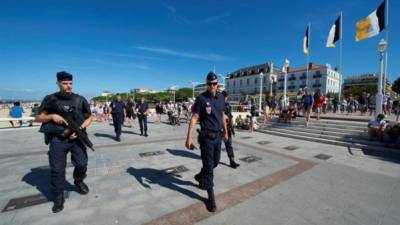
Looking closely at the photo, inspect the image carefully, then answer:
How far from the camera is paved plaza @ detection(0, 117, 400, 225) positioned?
2762mm

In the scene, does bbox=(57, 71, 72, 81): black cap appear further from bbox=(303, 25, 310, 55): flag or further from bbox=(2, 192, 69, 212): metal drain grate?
bbox=(303, 25, 310, 55): flag

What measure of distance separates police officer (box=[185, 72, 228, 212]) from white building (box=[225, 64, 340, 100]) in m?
52.9

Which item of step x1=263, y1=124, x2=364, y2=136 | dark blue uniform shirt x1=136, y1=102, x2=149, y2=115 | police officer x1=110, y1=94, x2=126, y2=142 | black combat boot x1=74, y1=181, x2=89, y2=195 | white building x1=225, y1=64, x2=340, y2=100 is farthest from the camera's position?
white building x1=225, y1=64, x2=340, y2=100

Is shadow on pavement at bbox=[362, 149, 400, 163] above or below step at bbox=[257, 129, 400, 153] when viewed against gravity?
below

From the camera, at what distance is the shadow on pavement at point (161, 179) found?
3561mm

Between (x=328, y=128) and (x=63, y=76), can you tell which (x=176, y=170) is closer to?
(x=63, y=76)

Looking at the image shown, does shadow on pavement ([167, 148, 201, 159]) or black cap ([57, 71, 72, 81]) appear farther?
shadow on pavement ([167, 148, 201, 159])

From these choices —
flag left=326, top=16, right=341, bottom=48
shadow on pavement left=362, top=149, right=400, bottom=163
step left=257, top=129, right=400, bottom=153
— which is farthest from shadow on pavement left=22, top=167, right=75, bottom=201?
flag left=326, top=16, right=341, bottom=48

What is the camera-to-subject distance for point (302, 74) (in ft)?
217

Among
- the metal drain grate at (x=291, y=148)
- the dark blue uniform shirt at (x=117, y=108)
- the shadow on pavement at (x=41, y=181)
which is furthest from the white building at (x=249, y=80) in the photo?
the shadow on pavement at (x=41, y=181)

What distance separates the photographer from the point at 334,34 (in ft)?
52.3

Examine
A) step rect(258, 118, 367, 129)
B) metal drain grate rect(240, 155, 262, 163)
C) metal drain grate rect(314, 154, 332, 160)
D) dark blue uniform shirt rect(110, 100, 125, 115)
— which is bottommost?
metal drain grate rect(314, 154, 332, 160)

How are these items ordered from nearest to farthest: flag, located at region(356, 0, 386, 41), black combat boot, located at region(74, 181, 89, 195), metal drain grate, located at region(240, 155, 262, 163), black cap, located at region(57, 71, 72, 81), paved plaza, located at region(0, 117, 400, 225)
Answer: paved plaza, located at region(0, 117, 400, 225)
black cap, located at region(57, 71, 72, 81)
black combat boot, located at region(74, 181, 89, 195)
metal drain grate, located at region(240, 155, 262, 163)
flag, located at region(356, 0, 386, 41)

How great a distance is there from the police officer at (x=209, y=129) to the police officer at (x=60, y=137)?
1.72 m
